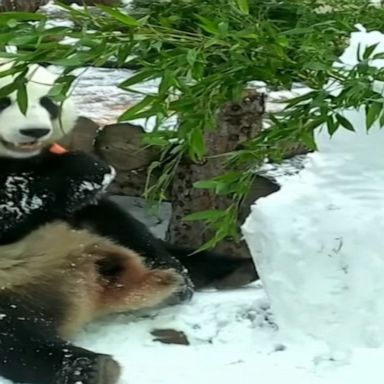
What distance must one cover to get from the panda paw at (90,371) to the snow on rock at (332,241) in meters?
0.36

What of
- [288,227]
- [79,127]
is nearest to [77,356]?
[288,227]

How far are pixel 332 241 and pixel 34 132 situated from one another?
→ 76 centimetres

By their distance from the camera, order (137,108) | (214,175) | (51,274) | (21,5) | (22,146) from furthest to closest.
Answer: (21,5), (214,175), (22,146), (51,274), (137,108)

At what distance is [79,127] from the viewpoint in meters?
2.73

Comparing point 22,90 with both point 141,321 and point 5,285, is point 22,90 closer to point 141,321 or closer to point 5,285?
point 5,285

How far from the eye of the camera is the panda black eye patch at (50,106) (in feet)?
7.30

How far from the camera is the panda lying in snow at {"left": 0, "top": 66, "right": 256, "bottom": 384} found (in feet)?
6.20

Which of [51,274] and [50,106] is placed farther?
[50,106]

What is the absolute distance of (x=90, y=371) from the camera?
1780 mm

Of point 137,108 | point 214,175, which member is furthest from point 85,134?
point 137,108

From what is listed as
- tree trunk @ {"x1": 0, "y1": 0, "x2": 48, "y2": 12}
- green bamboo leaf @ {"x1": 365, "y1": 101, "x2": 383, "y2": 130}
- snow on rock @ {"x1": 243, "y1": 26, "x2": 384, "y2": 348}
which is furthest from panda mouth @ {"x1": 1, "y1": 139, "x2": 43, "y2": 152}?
tree trunk @ {"x1": 0, "y1": 0, "x2": 48, "y2": 12}

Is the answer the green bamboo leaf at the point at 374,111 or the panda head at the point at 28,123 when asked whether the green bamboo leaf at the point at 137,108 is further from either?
the panda head at the point at 28,123

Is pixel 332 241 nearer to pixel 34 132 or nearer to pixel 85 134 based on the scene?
pixel 34 132

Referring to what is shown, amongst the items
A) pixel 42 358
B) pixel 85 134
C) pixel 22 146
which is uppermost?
pixel 22 146
